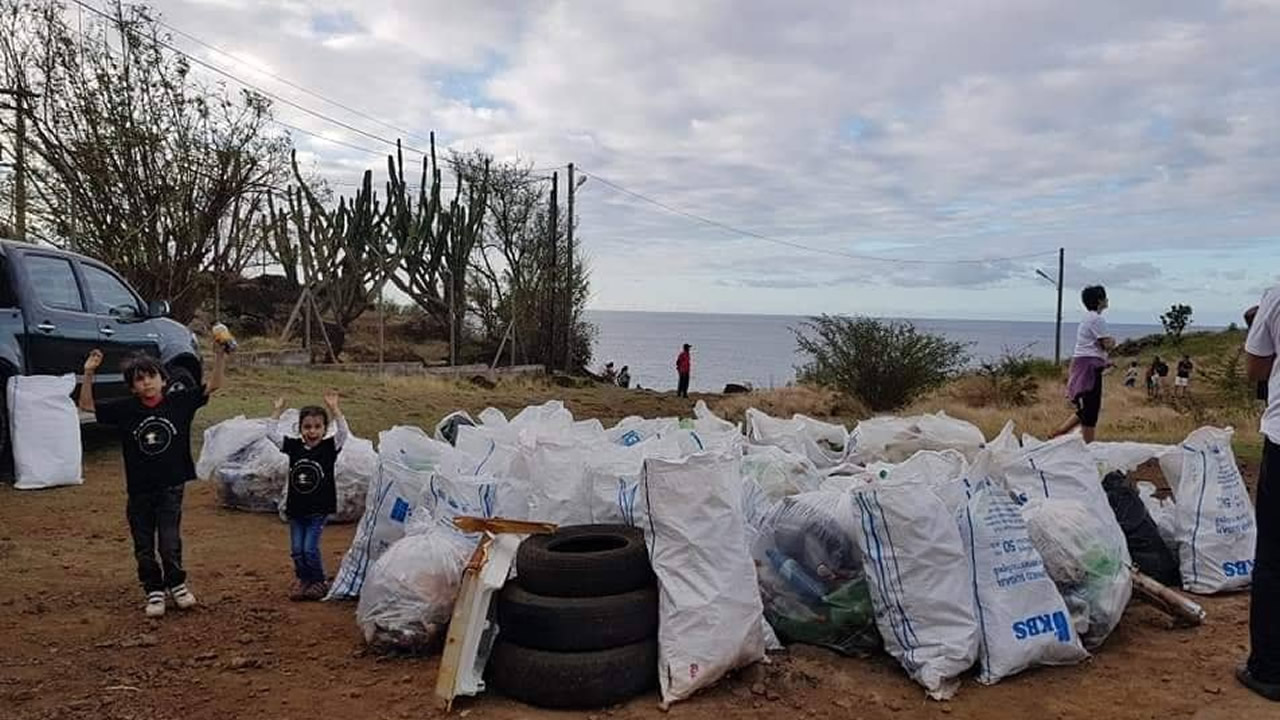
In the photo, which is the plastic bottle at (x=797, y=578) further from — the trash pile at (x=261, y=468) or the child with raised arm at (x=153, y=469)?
the trash pile at (x=261, y=468)

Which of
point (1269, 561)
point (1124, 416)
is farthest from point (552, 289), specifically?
point (1269, 561)

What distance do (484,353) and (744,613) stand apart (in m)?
24.0

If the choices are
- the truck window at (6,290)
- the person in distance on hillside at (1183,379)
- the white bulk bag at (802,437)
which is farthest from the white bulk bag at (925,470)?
the person in distance on hillside at (1183,379)

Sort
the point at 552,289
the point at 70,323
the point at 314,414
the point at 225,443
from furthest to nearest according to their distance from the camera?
the point at 552,289
the point at 70,323
the point at 225,443
the point at 314,414

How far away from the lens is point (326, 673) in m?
3.84

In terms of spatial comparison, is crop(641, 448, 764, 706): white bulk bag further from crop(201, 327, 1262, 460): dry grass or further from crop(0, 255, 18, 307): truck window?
crop(201, 327, 1262, 460): dry grass

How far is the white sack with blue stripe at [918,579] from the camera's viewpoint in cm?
378

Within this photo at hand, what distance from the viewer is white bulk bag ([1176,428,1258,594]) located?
16.3 ft

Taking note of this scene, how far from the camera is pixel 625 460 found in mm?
4629

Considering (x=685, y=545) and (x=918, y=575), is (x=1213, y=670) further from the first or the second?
(x=685, y=545)

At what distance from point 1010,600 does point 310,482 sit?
3198mm

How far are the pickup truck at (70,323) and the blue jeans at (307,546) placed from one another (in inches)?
136

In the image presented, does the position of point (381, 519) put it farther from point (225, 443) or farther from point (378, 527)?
point (225, 443)

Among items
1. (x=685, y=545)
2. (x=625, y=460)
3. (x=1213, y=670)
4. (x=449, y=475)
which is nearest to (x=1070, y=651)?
(x=1213, y=670)
